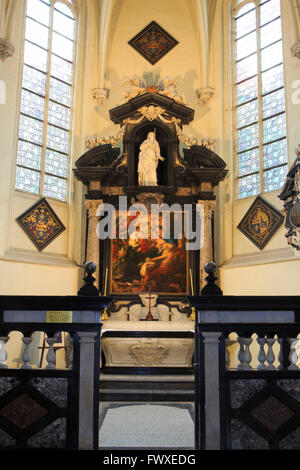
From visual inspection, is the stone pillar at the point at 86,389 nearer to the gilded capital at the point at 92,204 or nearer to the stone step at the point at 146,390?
the stone step at the point at 146,390

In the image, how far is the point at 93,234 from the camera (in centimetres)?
1004

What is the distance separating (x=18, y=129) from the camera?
9.99m

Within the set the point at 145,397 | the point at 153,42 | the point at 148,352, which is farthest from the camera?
the point at 153,42

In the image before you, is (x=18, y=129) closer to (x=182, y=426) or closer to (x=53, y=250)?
(x=53, y=250)

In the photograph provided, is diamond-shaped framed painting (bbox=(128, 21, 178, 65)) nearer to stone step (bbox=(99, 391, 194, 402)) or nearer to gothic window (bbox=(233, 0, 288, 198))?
gothic window (bbox=(233, 0, 288, 198))

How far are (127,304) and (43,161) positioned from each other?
3692 mm

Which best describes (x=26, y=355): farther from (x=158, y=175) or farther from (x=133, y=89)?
(x=133, y=89)

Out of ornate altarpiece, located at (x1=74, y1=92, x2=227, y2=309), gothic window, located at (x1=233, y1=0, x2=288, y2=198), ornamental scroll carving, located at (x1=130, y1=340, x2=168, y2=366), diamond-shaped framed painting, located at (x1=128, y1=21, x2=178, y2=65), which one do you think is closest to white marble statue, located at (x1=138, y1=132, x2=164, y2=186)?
ornate altarpiece, located at (x1=74, y1=92, x2=227, y2=309)

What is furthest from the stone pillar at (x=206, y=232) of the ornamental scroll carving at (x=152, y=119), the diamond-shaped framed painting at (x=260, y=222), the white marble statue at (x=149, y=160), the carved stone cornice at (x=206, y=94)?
the carved stone cornice at (x=206, y=94)

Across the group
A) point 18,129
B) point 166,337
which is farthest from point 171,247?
point 18,129

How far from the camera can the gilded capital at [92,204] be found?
10.2 meters

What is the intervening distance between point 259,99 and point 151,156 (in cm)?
289

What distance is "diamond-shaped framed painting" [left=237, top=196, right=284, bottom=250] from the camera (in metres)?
9.83

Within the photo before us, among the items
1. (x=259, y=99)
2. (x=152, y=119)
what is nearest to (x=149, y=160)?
(x=152, y=119)
